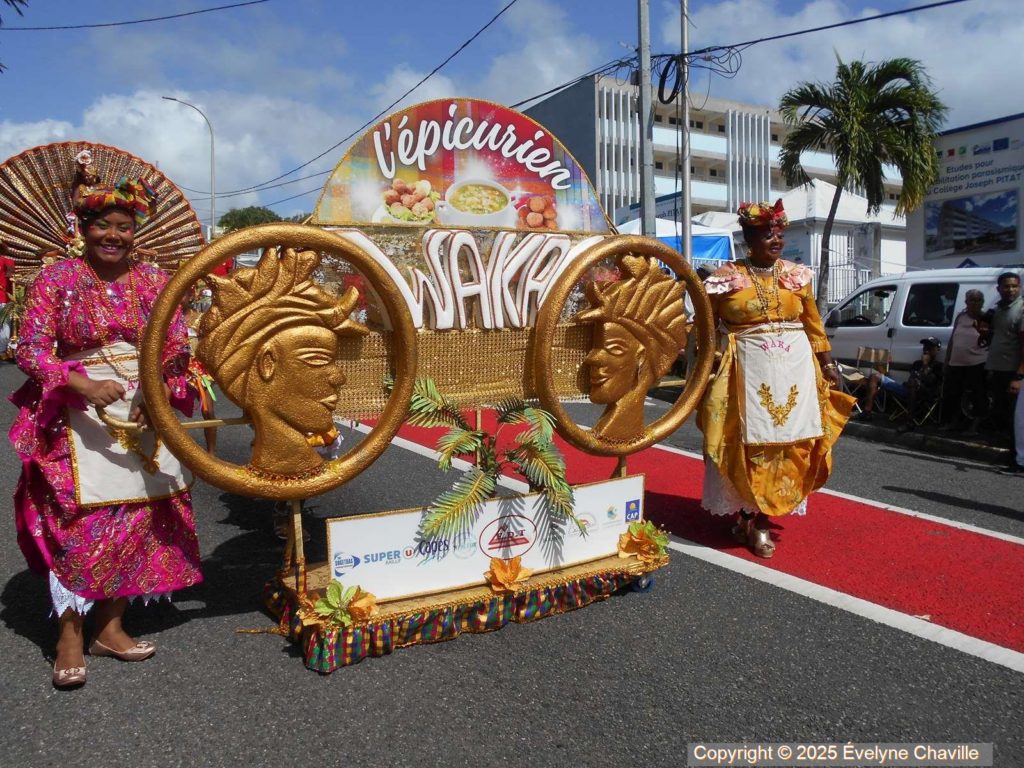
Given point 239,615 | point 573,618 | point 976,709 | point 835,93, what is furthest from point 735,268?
point 835,93

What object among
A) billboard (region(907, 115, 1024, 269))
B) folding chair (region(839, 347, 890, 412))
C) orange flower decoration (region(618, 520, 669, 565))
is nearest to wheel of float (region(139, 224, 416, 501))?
orange flower decoration (region(618, 520, 669, 565))

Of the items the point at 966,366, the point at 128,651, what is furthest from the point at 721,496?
the point at 966,366

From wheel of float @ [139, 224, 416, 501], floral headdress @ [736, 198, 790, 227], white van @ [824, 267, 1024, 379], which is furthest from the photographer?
white van @ [824, 267, 1024, 379]

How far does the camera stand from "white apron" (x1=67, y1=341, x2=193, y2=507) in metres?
2.89

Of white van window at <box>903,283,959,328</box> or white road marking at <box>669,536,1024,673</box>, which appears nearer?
white road marking at <box>669,536,1024,673</box>

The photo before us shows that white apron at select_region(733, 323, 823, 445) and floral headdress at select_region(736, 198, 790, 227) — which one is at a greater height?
floral headdress at select_region(736, 198, 790, 227)

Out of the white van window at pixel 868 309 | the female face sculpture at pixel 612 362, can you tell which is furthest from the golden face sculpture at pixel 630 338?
the white van window at pixel 868 309

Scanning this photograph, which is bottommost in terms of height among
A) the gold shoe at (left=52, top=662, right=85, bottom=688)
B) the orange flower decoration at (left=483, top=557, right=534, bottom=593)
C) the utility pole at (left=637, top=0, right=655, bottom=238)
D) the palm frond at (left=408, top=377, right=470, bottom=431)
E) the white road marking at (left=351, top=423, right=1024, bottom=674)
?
the white road marking at (left=351, top=423, right=1024, bottom=674)

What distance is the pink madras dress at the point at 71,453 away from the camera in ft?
9.32

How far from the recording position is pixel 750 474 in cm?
424

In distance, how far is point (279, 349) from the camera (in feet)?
9.42

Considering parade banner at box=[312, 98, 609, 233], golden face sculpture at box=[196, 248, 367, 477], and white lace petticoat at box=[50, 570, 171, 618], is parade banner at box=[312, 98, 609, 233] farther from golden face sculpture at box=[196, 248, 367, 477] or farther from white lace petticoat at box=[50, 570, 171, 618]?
white lace petticoat at box=[50, 570, 171, 618]

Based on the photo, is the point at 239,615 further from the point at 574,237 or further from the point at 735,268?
the point at 735,268

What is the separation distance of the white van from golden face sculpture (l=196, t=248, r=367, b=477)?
26.4ft
